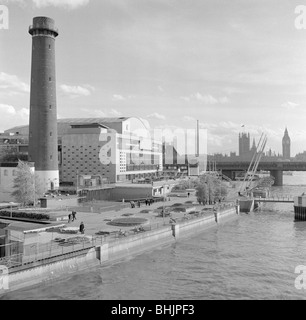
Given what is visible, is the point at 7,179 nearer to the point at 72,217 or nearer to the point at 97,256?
the point at 72,217

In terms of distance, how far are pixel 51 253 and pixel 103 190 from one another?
50151mm

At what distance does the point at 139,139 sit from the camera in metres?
118

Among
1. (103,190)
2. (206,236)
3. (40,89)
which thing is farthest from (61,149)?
(206,236)

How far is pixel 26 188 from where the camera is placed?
205 ft

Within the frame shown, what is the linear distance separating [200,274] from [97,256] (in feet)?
30.1

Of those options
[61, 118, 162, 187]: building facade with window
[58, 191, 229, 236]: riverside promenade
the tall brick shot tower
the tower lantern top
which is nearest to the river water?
[58, 191, 229, 236]: riverside promenade

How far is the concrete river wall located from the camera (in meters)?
28.7

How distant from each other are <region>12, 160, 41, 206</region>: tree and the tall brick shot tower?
7377mm

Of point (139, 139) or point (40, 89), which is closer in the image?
point (40, 89)

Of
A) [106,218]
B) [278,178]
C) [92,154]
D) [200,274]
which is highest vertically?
[92,154]

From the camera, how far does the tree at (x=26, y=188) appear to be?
62031 millimetres

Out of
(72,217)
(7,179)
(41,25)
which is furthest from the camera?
(7,179)

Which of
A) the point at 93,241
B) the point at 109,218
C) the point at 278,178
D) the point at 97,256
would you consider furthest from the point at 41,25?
the point at 278,178

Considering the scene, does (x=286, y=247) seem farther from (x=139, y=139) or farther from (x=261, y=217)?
(x=139, y=139)
